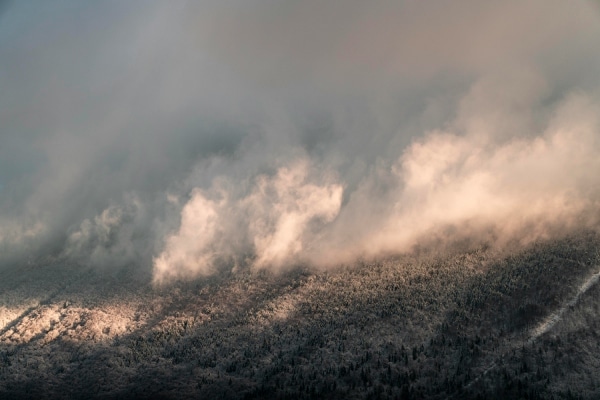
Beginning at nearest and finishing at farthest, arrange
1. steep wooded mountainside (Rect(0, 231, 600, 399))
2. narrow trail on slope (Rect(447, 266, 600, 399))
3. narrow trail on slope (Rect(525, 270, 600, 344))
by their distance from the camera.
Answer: steep wooded mountainside (Rect(0, 231, 600, 399))
narrow trail on slope (Rect(447, 266, 600, 399))
narrow trail on slope (Rect(525, 270, 600, 344))

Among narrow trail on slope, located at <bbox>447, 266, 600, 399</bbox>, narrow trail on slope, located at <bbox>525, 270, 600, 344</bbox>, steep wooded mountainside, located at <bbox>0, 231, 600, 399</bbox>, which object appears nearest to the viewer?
steep wooded mountainside, located at <bbox>0, 231, 600, 399</bbox>

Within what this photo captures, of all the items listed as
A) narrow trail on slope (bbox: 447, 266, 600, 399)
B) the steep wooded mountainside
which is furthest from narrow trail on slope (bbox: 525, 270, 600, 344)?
the steep wooded mountainside

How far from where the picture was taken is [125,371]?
181 meters

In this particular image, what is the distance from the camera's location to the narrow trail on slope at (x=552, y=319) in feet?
498

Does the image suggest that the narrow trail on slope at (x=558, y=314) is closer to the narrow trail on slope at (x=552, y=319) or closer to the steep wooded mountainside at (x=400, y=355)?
the narrow trail on slope at (x=552, y=319)

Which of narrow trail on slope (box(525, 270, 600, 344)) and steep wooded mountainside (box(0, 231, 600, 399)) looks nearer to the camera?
steep wooded mountainside (box(0, 231, 600, 399))

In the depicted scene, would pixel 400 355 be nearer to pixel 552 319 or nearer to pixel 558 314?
pixel 552 319

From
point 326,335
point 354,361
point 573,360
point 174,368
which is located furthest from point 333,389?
point 573,360

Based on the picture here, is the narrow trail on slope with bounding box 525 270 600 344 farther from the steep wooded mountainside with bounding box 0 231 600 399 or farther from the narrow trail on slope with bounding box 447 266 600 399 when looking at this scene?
the steep wooded mountainside with bounding box 0 231 600 399

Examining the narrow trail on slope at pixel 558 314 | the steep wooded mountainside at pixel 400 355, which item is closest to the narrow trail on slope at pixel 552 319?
the narrow trail on slope at pixel 558 314

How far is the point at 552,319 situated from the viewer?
164500mm

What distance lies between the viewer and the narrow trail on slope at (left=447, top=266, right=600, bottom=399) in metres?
152

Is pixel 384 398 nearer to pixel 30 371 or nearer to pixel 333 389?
pixel 333 389

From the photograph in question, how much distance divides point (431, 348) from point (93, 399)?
398 ft
